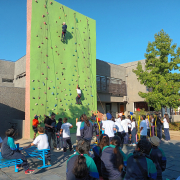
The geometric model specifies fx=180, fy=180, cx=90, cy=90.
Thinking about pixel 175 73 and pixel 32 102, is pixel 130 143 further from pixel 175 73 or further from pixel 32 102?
pixel 175 73

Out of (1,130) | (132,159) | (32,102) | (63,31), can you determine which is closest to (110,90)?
(63,31)

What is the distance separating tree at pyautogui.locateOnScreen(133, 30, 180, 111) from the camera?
14820 millimetres

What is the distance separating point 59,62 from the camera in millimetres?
13352

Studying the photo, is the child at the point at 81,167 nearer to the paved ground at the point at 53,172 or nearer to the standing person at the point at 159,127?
the paved ground at the point at 53,172

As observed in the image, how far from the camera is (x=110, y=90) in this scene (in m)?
20.0

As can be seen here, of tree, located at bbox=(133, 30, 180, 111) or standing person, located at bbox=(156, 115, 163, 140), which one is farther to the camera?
tree, located at bbox=(133, 30, 180, 111)

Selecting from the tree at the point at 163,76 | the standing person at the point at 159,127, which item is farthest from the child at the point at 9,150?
the tree at the point at 163,76

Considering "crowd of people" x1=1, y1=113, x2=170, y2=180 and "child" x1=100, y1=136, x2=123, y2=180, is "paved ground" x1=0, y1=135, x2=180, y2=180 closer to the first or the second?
"crowd of people" x1=1, y1=113, x2=170, y2=180

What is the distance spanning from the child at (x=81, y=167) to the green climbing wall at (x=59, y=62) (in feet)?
30.6

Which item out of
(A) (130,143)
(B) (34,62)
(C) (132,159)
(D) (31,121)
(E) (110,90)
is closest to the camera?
(C) (132,159)

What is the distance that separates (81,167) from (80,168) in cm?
2

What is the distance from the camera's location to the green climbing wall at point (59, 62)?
12.1 metres

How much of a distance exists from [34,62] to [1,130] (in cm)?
512

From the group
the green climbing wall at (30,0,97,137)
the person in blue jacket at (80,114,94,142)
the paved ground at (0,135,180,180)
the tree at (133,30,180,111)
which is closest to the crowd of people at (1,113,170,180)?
the paved ground at (0,135,180,180)
